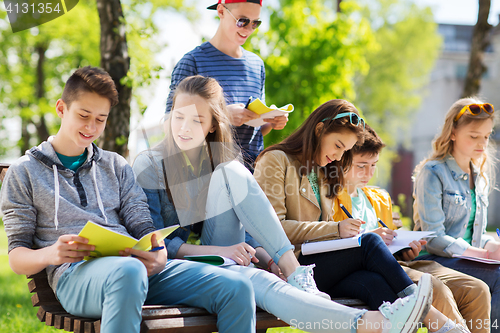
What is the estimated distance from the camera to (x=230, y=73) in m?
3.42

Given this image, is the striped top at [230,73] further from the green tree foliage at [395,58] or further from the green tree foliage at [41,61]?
the green tree foliage at [395,58]

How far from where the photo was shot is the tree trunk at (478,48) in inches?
287

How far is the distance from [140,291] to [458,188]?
2690 millimetres

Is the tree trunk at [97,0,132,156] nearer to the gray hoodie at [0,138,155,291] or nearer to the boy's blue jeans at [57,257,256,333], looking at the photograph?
the gray hoodie at [0,138,155,291]

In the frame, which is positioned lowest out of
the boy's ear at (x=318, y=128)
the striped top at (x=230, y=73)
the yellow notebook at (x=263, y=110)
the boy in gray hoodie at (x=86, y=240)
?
the boy in gray hoodie at (x=86, y=240)

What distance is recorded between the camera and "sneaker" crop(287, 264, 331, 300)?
7.36ft

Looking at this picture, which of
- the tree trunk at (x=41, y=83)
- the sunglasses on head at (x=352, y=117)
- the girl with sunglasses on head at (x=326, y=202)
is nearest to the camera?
the girl with sunglasses on head at (x=326, y=202)

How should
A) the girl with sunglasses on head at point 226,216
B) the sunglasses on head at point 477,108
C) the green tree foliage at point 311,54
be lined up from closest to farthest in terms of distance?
1. the girl with sunglasses on head at point 226,216
2. the sunglasses on head at point 477,108
3. the green tree foliage at point 311,54

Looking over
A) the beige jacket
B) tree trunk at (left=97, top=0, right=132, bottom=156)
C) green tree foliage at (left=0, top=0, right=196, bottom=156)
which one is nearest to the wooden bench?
the beige jacket

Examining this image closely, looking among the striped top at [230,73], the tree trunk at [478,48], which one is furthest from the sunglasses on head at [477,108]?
the tree trunk at [478,48]

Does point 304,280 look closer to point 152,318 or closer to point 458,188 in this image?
point 152,318

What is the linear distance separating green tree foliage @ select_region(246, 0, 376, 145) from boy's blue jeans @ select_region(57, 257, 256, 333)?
6.33 meters

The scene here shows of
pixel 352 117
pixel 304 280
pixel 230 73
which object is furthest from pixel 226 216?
pixel 230 73

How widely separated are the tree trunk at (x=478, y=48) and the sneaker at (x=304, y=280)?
20.3 ft
